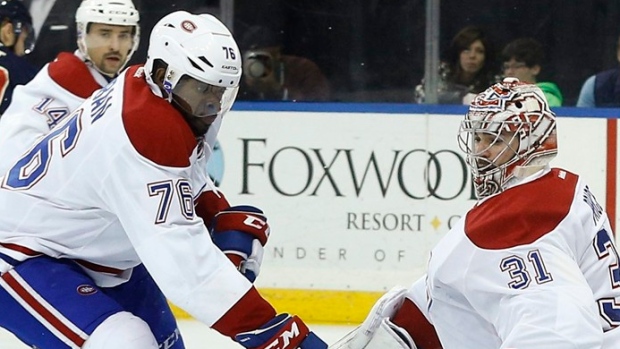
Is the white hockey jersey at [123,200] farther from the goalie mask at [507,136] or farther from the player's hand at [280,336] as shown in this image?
the goalie mask at [507,136]

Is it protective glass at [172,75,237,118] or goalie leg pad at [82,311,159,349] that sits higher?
protective glass at [172,75,237,118]

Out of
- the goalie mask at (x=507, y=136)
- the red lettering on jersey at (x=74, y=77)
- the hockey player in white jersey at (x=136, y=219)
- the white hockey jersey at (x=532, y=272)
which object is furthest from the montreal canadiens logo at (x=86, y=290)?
the red lettering on jersey at (x=74, y=77)

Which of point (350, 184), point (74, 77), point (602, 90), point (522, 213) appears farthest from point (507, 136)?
point (602, 90)

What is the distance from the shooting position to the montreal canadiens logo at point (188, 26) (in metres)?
3.01

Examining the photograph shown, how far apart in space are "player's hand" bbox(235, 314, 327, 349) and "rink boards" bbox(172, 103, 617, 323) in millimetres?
2552

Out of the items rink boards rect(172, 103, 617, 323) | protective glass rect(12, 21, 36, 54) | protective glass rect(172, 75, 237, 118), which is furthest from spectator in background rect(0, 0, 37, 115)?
protective glass rect(172, 75, 237, 118)

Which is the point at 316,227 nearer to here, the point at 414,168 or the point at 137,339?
the point at 414,168

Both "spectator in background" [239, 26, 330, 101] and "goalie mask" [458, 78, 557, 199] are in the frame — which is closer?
"goalie mask" [458, 78, 557, 199]

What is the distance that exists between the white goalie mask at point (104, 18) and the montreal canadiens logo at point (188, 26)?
Result: 1.62 m

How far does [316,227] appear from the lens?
5.47 metres

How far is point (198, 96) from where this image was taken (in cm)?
296

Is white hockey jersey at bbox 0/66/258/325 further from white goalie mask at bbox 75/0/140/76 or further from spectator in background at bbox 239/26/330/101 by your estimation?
spectator in background at bbox 239/26/330/101

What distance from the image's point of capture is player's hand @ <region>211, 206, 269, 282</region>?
318 centimetres

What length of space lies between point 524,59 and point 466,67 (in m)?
0.23
